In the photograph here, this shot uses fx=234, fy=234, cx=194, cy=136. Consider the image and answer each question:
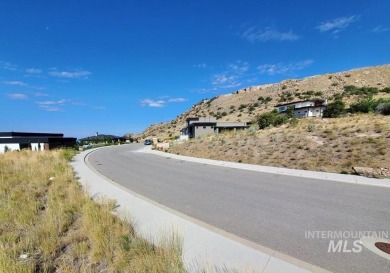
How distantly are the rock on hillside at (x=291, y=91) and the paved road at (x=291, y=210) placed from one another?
189 feet

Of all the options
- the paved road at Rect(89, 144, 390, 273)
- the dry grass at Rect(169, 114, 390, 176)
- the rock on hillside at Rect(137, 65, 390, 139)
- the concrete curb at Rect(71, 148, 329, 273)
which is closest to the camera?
the concrete curb at Rect(71, 148, 329, 273)

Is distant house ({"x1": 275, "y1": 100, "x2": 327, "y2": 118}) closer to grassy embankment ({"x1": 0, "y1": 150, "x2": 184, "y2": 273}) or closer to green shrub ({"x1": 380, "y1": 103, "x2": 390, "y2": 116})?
green shrub ({"x1": 380, "y1": 103, "x2": 390, "y2": 116})

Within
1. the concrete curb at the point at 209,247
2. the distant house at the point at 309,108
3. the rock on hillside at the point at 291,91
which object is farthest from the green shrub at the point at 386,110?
the rock on hillside at the point at 291,91

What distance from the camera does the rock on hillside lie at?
73.2 m

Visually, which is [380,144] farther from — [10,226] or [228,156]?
[10,226]

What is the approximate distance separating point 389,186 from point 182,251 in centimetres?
908

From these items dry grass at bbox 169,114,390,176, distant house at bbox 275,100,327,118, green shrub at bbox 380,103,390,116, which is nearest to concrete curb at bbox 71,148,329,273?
dry grass at bbox 169,114,390,176

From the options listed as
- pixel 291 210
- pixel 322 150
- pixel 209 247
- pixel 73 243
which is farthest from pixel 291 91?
pixel 73 243

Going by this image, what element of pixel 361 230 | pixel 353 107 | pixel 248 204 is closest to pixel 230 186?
pixel 248 204

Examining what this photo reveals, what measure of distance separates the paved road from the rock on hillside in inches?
2273

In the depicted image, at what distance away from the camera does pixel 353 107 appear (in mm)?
38250

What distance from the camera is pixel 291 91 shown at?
8650cm

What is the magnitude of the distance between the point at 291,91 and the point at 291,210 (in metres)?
88.1

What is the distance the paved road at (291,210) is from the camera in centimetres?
454
